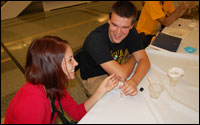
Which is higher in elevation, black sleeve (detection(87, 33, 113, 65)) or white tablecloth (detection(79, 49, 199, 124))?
black sleeve (detection(87, 33, 113, 65))

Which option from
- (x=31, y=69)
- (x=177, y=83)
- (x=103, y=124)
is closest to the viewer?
(x=103, y=124)

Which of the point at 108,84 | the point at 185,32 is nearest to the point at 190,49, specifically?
the point at 185,32

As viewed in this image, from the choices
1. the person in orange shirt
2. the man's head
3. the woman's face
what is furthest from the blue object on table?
the woman's face

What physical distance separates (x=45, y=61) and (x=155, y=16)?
75.0 inches

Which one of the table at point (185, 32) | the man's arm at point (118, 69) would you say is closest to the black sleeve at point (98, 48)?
the man's arm at point (118, 69)

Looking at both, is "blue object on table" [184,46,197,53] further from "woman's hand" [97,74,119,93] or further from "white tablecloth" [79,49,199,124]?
"woman's hand" [97,74,119,93]

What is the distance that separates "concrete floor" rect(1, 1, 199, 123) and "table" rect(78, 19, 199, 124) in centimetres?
126

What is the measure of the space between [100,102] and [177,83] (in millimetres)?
597

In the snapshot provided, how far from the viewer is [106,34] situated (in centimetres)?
143

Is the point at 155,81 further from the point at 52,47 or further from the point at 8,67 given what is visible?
the point at 8,67

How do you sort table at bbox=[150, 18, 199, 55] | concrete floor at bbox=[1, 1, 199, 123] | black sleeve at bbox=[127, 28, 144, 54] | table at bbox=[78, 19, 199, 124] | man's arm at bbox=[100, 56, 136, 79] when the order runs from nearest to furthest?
table at bbox=[78, 19, 199, 124] → man's arm at bbox=[100, 56, 136, 79] → black sleeve at bbox=[127, 28, 144, 54] → table at bbox=[150, 18, 199, 55] → concrete floor at bbox=[1, 1, 199, 123]

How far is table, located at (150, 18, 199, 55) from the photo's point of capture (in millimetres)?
1712

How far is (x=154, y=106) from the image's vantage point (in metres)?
0.95

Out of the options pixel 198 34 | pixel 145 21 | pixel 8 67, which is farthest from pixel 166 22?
pixel 8 67
